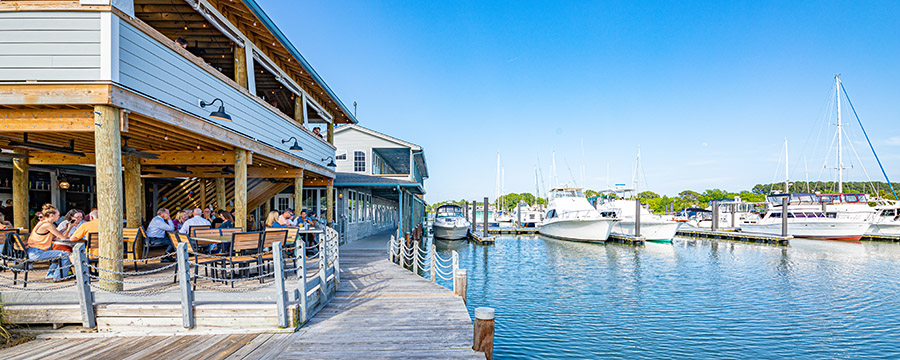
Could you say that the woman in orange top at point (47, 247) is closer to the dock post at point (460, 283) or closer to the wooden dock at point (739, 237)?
the dock post at point (460, 283)

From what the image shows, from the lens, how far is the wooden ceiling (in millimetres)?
8383

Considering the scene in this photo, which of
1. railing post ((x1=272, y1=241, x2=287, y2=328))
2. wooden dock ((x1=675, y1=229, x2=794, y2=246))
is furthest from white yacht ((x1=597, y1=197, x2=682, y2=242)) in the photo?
railing post ((x1=272, y1=241, x2=287, y2=328))

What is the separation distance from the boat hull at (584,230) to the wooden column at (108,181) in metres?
27.6

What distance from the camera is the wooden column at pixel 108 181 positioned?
17.3 feet

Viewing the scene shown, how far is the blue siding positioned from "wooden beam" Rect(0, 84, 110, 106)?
12.9 inches

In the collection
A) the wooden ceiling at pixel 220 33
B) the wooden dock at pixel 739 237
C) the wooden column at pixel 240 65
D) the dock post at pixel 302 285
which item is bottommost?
the wooden dock at pixel 739 237

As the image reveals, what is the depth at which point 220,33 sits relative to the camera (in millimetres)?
9297

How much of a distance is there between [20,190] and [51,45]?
592 centimetres

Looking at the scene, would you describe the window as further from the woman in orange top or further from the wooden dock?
the wooden dock

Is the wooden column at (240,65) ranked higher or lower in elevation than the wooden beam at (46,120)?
higher

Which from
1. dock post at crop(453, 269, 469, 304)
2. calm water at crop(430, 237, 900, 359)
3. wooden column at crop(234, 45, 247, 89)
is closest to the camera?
dock post at crop(453, 269, 469, 304)

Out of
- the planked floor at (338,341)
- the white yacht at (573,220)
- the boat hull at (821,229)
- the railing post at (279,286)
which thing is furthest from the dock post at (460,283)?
the boat hull at (821,229)

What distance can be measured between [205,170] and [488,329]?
1169 cm

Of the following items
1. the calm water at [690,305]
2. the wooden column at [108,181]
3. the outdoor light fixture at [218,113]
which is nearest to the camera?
the wooden column at [108,181]
